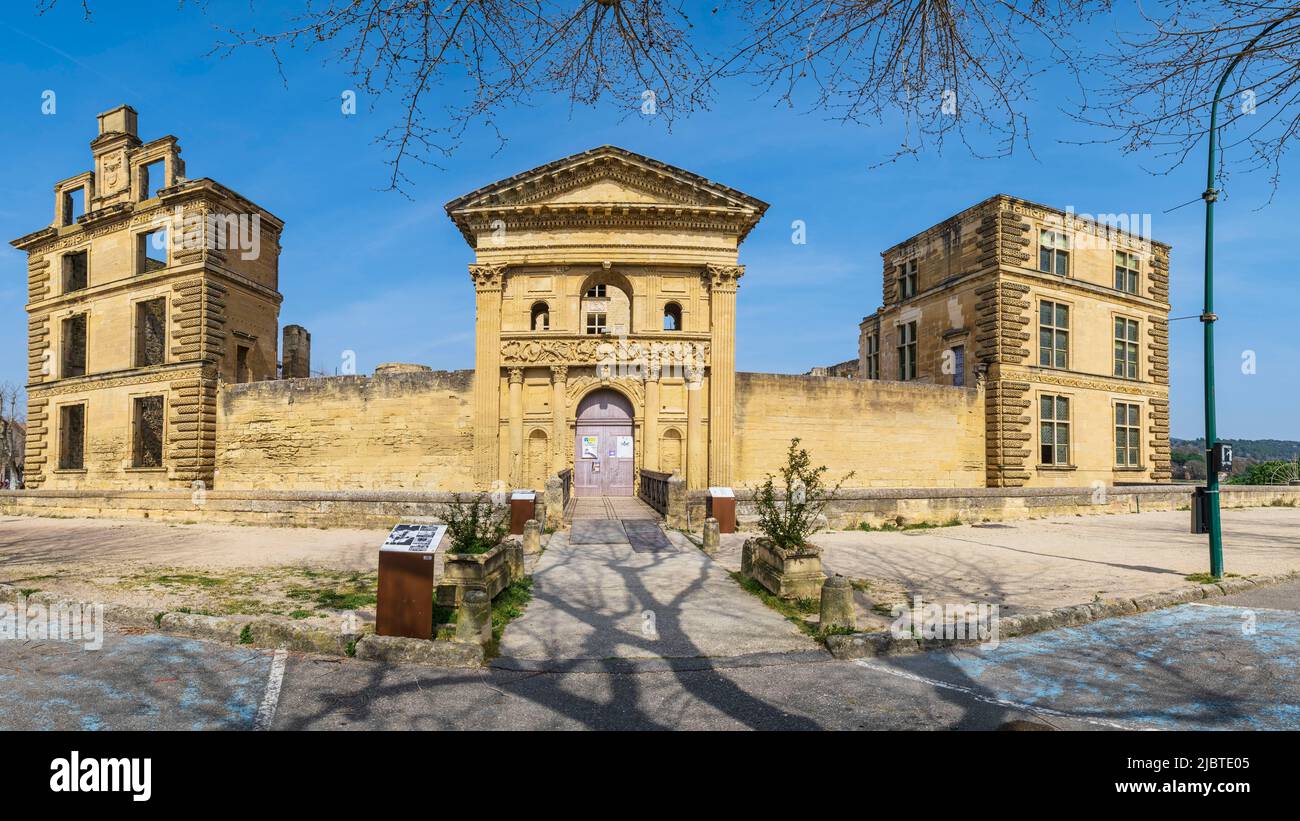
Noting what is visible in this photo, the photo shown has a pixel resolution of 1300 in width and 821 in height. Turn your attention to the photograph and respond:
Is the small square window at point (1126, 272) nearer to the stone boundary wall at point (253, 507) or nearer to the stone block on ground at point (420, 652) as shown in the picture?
the stone boundary wall at point (253, 507)

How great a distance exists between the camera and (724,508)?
15.0 metres

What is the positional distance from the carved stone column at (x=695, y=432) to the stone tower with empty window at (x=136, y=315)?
56.0 feet

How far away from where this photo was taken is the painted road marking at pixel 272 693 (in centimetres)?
450

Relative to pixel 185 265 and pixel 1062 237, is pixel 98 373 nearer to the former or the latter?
pixel 185 265

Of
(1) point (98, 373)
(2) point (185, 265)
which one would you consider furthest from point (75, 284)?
(2) point (185, 265)

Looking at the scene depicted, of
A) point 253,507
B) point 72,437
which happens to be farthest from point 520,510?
point 72,437

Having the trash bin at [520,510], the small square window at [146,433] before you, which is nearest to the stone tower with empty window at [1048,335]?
the trash bin at [520,510]

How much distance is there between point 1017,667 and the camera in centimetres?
578

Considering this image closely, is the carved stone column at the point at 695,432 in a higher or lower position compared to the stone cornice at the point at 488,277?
lower

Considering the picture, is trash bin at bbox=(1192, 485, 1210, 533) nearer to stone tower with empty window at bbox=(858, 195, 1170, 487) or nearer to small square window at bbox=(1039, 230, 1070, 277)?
stone tower with empty window at bbox=(858, 195, 1170, 487)

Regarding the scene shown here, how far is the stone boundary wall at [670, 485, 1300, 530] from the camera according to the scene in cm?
1620

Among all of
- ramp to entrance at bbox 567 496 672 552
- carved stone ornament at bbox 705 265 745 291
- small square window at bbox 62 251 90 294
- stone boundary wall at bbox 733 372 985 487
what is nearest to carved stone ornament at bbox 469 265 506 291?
carved stone ornament at bbox 705 265 745 291

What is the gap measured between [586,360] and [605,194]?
17.4 ft
